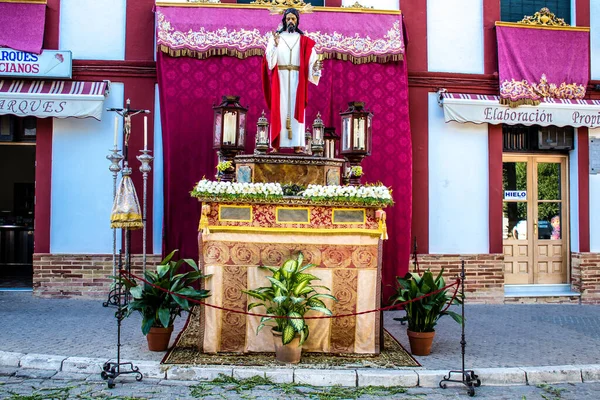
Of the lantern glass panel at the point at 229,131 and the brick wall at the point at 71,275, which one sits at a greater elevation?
the lantern glass panel at the point at 229,131

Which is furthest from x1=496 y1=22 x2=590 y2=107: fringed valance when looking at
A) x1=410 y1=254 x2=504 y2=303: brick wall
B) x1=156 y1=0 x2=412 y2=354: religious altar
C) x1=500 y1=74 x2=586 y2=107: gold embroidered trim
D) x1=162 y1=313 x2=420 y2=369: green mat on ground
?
x1=162 y1=313 x2=420 y2=369: green mat on ground

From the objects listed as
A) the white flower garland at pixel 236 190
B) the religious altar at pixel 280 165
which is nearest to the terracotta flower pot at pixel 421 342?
the religious altar at pixel 280 165

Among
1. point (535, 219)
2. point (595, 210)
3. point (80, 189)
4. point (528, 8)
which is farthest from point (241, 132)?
point (595, 210)

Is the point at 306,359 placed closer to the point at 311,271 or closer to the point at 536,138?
the point at 311,271

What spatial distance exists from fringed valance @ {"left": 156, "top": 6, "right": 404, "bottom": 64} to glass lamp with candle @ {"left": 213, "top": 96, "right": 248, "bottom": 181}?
5.95 feet

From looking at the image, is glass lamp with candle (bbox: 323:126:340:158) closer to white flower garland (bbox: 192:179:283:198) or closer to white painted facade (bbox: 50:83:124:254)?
white flower garland (bbox: 192:179:283:198)

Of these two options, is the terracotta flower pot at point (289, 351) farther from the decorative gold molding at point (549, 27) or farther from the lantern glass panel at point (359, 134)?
the decorative gold molding at point (549, 27)

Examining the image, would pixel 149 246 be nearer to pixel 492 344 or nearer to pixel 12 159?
pixel 492 344

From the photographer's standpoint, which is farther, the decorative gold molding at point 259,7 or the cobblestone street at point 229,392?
the decorative gold molding at point 259,7

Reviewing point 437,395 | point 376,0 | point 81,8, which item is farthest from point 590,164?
point 81,8

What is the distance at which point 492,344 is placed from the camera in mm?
7309

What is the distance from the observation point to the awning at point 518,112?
10.1 m

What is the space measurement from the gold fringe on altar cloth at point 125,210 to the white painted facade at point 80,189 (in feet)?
4.52

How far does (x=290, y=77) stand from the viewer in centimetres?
825
